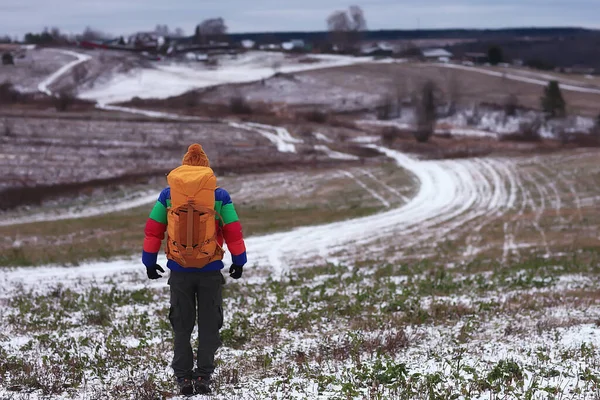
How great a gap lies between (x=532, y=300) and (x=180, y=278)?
23.9ft

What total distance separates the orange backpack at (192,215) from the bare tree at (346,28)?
14014 cm

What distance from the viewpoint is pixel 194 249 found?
611cm

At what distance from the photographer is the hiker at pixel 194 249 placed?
6.04 metres

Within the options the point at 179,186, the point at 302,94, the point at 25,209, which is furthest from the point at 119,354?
the point at 302,94

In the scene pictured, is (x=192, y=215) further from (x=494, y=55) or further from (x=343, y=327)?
(x=494, y=55)

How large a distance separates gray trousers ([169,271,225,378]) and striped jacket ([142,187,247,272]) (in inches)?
7.6

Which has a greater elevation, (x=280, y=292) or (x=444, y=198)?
(x=280, y=292)

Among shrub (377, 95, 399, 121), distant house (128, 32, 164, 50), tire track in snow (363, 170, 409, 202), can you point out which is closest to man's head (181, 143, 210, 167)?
tire track in snow (363, 170, 409, 202)

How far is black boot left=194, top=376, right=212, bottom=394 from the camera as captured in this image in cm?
640

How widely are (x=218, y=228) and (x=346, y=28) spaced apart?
175612 mm

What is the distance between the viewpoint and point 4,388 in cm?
657

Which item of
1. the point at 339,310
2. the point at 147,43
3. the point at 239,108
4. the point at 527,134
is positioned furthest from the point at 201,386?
→ the point at 147,43

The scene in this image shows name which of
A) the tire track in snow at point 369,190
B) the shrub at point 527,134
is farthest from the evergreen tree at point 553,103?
the tire track in snow at point 369,190

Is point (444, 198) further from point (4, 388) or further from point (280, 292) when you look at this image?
point (4, 388)
